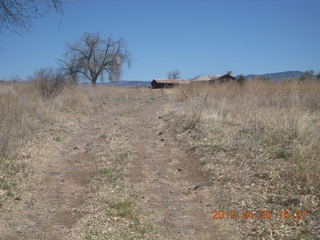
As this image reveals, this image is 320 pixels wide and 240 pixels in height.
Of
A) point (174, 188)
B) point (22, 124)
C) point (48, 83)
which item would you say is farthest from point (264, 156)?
point (48, 83)

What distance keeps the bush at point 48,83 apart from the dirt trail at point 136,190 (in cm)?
648

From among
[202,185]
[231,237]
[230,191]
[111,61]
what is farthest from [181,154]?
[111,61]

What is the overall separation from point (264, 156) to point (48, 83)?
35.9 feet

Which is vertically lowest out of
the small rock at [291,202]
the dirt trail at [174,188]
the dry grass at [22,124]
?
the dirt trail at [174,188]

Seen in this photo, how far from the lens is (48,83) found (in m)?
12.6

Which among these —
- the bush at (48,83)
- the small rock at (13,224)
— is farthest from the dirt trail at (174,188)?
the bush at (48,83)

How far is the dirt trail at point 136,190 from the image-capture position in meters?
3.06

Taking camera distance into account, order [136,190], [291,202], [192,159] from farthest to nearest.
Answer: [192,159]
[136,190]
[291,202]

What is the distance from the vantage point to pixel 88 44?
4519 centimetres

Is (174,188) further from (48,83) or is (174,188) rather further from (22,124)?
(48,83)

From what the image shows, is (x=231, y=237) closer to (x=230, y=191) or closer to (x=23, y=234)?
(x=230, y=191)

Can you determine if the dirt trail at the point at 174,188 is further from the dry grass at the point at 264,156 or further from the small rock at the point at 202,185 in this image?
the dry grass at the point at 264,156

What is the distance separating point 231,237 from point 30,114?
311 inches

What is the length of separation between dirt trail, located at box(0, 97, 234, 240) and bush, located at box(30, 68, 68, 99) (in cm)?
648
